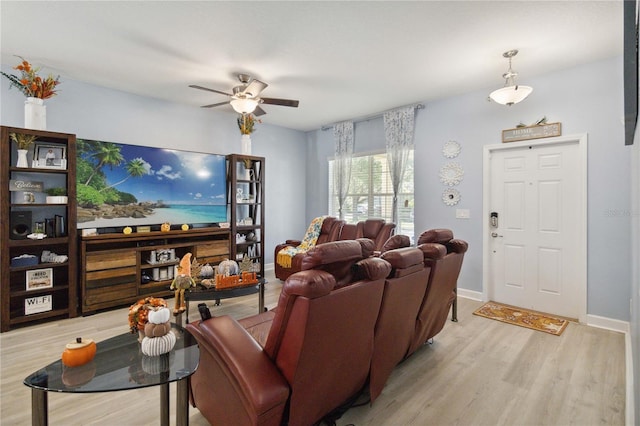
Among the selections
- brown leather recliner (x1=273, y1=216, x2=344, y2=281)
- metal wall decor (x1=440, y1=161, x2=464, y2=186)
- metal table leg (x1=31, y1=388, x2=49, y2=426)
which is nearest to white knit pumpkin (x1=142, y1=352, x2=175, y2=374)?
metal table leg (x1=31, y1=388, x2=49, y2=426)

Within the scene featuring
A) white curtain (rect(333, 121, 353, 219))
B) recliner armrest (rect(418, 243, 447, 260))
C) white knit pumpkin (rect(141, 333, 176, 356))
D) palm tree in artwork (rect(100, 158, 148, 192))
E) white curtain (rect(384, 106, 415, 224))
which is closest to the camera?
white knit pumpkin (rect(141, 333, 176, 356))

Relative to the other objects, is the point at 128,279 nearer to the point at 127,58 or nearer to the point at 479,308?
the point at 127,58

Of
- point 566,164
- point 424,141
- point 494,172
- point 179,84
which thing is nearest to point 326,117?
point 424,141

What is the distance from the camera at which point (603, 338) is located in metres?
3.07

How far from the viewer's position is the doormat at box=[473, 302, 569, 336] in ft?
10.9

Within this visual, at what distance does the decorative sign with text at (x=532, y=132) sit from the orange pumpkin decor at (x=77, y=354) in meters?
4.62

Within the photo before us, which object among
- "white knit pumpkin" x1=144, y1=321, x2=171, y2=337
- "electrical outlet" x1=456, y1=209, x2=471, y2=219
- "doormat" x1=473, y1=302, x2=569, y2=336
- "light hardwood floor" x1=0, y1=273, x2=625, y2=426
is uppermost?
"electrical outlet" x1=456, y1=209, x2=471, y2=219

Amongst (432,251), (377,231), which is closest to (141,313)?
(432,251)

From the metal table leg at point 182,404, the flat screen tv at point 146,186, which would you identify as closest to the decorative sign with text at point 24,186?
the flat screen tv at point 146,186

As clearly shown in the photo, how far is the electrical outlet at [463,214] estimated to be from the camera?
4358mm

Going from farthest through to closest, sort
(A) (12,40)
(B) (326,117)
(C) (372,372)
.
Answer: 1. (B) (326,117)
2. (A) (12,40)
3. (C) (372,372)

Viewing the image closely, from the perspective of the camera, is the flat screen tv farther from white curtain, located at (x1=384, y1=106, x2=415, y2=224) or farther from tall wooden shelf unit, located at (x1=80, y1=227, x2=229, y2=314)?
white curtain, located at (x1=384, y1=106, x2=415, y2=224)

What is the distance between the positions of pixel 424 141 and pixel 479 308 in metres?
2.54

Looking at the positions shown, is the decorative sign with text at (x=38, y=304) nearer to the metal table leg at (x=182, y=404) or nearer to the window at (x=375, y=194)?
the metal table leg at (x=182, y=404)
